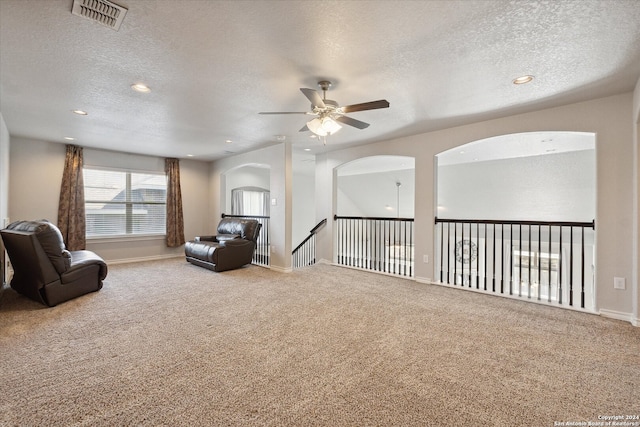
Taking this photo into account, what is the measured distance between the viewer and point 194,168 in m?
7.34

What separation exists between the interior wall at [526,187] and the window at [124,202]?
23.5 feet

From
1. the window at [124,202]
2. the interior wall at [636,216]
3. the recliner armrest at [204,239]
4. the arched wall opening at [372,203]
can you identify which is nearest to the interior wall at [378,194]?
the arched wall opening at [372,203]

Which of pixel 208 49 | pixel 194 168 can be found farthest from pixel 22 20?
pixel 194 168

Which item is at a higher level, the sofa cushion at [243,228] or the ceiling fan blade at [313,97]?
the ceiling fan blade at [313,97]

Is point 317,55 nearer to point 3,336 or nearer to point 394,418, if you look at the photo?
point 394,418

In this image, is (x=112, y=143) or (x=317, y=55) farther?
(x=112, y=143)

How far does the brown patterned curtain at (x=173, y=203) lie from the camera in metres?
6.85

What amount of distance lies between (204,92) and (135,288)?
302 cm

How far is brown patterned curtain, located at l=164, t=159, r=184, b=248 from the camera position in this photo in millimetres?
6852

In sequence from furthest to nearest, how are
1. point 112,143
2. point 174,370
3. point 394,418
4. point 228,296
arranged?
point 112,143
point 228,296
point 174,370
point 394,418

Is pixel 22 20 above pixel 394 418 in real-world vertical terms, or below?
above

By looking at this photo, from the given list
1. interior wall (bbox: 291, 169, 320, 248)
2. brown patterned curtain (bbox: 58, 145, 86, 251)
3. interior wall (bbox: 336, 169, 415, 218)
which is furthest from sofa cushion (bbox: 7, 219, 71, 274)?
interior wall (bbox: 336, 169, 415, 218)

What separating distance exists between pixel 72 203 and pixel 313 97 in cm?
571

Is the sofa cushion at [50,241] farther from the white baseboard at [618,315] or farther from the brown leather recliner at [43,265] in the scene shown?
the white baseboard at [618,315]
